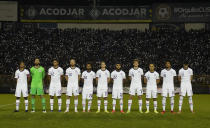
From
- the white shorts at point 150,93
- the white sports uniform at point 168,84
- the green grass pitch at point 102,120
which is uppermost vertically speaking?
the white sports uniform at point 168,84

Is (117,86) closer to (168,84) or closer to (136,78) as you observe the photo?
(136,78)

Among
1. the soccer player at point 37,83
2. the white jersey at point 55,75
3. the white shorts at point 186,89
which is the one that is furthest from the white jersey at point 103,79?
the white shorts at point 186,89

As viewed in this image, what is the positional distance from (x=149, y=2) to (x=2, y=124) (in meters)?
27.4

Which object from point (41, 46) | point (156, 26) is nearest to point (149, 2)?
point (156, 26)

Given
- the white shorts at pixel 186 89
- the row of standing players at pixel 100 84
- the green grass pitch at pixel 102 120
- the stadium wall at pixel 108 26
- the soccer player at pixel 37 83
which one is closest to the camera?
the green grass pitch at pixel 102 120

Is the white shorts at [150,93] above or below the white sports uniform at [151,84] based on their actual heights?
below

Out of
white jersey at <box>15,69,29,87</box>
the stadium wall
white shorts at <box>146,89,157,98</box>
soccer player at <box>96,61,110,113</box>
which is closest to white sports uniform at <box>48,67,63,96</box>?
white jersey at <box>15,69,29,87</box>

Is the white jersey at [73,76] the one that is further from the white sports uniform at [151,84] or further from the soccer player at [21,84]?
the white sports uniform at [151,84]

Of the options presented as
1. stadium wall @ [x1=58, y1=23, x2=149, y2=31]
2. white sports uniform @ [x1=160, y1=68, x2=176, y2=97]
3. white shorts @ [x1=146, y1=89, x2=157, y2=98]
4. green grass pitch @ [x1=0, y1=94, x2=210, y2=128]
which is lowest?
green grass pitch @ [x1=0, y1=94, x2=210, y2=128]

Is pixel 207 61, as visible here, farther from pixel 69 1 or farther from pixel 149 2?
pixel 69 1

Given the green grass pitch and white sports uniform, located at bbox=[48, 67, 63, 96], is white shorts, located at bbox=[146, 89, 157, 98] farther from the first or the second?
white sports uniform, located at bbox=[48, 67, 63, 96]

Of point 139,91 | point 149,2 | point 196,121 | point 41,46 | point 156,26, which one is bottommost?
point 196,121

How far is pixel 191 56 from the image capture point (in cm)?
3052

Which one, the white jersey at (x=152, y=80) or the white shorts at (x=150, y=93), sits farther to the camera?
the white jersey at (x=152, y=80)
